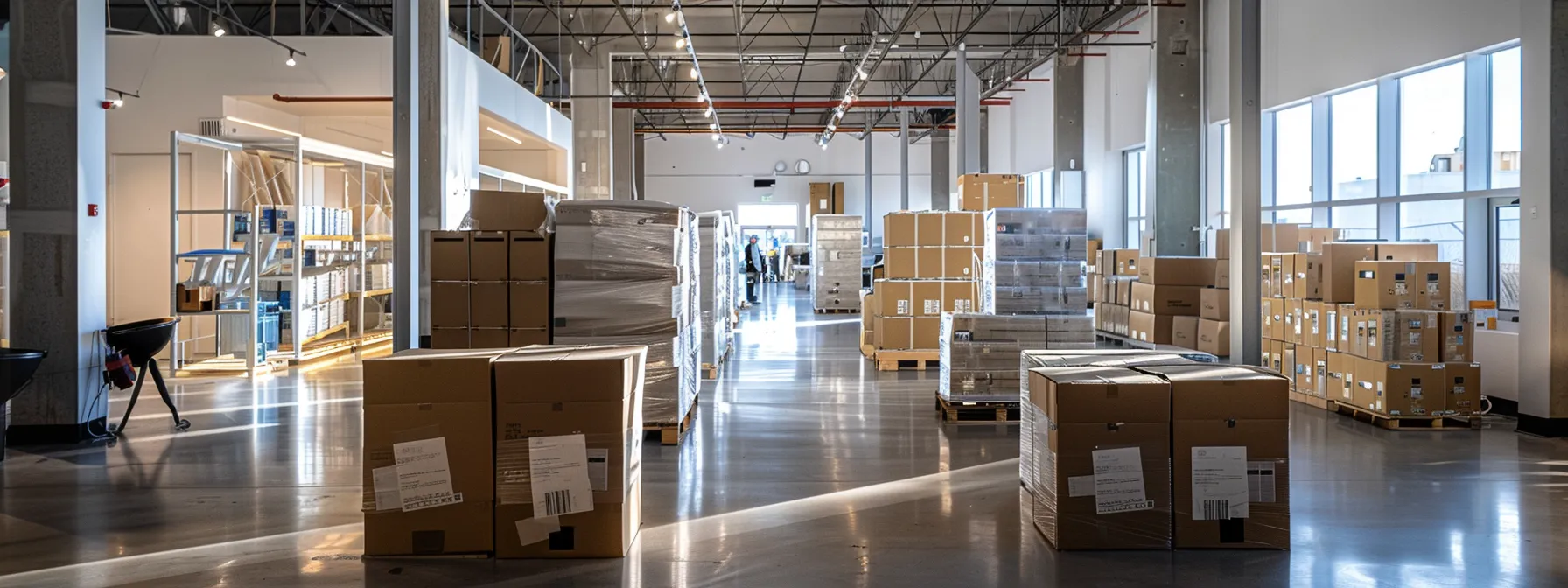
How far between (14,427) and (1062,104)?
53.4 ft

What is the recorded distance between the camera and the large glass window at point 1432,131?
952 centimetres

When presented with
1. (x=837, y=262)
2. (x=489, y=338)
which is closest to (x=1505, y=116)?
(x=489, y=338)

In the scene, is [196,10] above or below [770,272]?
above

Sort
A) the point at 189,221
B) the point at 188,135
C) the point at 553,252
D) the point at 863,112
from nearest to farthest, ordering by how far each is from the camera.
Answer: the point at 553,252 → the point at 188,135 → the point at 189,221 → the point at 863,112

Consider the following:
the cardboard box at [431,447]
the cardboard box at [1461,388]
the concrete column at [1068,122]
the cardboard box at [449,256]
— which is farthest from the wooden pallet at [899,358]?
the concrete column at [1068,122]

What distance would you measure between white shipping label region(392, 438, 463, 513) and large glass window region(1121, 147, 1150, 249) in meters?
15.0

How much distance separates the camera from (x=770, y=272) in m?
34.7

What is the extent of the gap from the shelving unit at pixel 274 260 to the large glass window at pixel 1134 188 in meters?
11.3

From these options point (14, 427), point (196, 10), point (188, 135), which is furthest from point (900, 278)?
point (196, 10)

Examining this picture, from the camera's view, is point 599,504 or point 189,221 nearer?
point 599,504

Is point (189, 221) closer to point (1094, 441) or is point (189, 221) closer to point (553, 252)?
point (553, 252)

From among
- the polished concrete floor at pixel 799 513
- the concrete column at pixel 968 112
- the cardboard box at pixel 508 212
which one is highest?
the concrete column at pixel 968 112

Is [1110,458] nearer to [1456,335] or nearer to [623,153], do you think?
[1456,335]

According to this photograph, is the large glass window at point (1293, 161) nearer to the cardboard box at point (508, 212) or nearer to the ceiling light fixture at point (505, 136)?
the cardboard box at point (508, 212)
